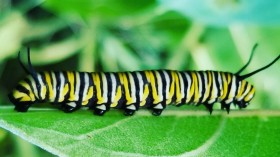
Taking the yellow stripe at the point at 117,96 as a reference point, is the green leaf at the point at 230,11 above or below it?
above

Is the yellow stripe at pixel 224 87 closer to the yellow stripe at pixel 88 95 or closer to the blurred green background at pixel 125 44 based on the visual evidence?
the yellow stripe at pixel 88 95

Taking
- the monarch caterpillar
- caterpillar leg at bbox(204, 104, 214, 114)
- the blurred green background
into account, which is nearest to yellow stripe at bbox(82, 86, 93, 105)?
the monarch caterpillar

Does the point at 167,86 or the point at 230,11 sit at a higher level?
the point at 230,11

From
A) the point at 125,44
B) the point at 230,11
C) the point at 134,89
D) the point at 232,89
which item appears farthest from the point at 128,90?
the point at 125,44

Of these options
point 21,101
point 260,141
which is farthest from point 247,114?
point 21,101

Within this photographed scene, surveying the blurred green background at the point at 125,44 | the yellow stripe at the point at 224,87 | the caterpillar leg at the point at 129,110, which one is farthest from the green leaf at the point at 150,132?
the blurred green background at the point at 125,44

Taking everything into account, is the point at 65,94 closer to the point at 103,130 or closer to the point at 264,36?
the point at 103,130

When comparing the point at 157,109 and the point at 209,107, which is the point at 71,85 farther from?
the point at 209,107
